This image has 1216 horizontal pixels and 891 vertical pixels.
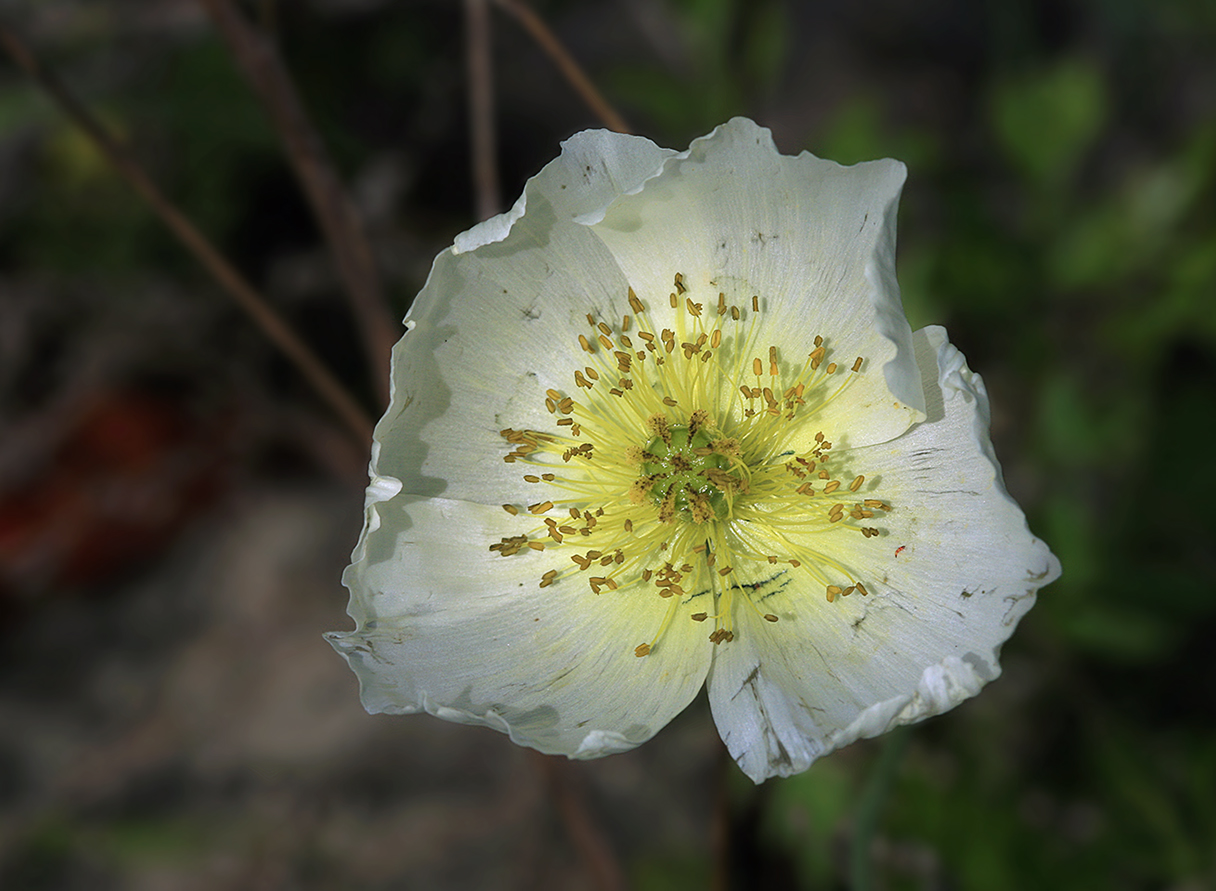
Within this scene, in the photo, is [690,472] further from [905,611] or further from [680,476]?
[905,611]

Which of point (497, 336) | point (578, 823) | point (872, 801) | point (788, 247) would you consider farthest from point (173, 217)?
point (872, 801)

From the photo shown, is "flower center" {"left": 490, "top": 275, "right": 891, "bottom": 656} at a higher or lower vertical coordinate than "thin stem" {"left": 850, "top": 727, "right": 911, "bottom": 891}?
higher

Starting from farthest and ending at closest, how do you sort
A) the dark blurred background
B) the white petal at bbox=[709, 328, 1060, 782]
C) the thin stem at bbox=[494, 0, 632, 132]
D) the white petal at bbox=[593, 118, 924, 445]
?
the dark blurred background < the thin stem at bbox=[494, 0, 632, 132] < the white petal at bbox=[593, 118, 924, 445] < the white petal at bbox=[709, 328, 1060, 782]

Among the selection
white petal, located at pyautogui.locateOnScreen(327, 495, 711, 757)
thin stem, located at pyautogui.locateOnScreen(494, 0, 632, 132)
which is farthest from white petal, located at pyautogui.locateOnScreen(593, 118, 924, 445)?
white petal, located at pyautogui.locateOnScreen(327, 495, 711, 757)

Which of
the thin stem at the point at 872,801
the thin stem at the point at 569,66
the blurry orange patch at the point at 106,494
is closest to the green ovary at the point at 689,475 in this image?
the thin stem at the point at 872,801

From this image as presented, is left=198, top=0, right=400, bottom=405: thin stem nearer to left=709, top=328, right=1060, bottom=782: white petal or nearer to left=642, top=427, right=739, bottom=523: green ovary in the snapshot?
left=642, top=427, right=739, bottom=523: green ovary

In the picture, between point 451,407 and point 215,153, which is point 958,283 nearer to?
point 451,407
